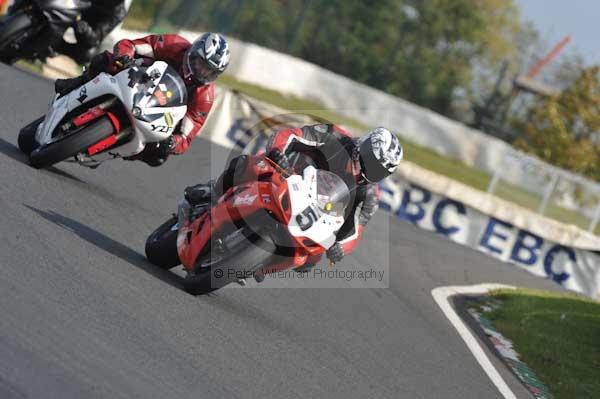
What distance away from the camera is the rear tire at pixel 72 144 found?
9500mm

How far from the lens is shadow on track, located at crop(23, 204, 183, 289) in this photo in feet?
27.9

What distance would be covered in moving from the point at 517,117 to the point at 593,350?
2840cm

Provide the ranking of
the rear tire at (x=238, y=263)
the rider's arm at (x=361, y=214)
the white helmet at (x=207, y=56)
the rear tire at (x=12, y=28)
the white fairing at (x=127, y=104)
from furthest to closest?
the rear tire at (x=12, y=28) → the white helmet at (x=207, y=56) → the white fairing at (x=127, y=104) → the rider's arm at (x=361, y=214) → the rear tire at (x=238, y=263)

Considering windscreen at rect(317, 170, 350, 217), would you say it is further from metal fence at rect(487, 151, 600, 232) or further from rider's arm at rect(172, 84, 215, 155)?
metal fence at rect(487, 151, 600, 232)

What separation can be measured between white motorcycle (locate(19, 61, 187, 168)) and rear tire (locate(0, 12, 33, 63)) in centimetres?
433

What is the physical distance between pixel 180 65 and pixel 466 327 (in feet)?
12.2

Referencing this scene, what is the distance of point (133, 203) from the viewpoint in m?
11.0

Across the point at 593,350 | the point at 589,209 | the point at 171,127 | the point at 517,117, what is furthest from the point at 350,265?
the point at 517,117

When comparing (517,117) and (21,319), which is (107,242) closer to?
(21,319)

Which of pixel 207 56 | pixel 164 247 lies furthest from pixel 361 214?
pixel 207 56

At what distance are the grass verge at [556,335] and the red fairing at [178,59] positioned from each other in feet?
11.6

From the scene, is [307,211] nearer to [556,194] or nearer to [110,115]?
[110,115]

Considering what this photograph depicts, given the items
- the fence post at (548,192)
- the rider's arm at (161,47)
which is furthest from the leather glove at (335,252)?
the fence post at (548,192)

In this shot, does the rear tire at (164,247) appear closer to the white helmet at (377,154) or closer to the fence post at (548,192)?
the white helmet at (377,154)
